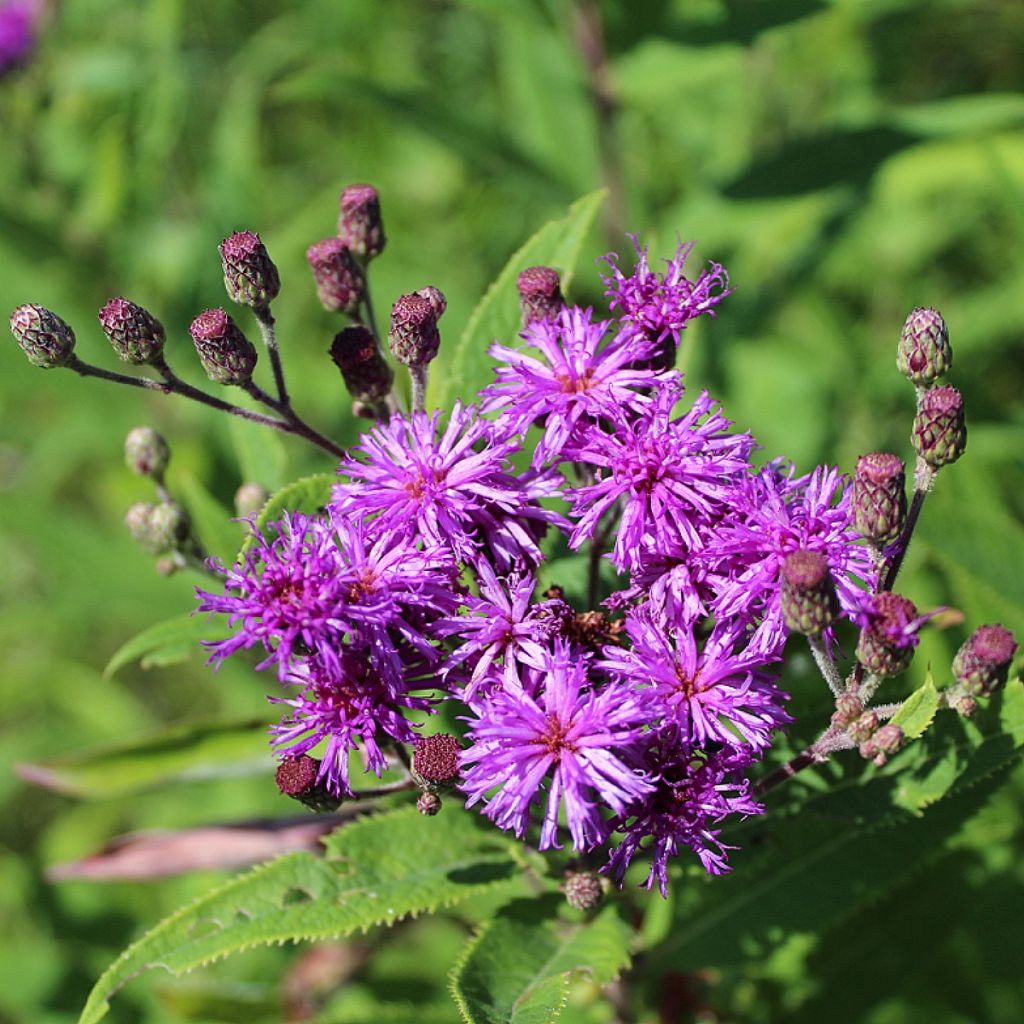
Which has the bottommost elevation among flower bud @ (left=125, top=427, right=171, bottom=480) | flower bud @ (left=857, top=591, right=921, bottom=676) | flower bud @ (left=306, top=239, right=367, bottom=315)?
flower bud @ (left=857, top=591, right=921, bottom=676)

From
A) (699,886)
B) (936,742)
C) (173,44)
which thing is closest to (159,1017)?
(699,886)

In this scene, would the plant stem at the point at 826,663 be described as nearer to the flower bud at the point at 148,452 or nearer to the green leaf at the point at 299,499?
the green leaf at the point at 299,499

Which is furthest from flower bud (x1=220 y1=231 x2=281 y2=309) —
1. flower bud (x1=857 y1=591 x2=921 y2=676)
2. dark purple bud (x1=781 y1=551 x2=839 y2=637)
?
flower bud (x1=857 y1=591 x2=921 y2=676)

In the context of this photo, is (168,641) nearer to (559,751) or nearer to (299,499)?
(299,499)

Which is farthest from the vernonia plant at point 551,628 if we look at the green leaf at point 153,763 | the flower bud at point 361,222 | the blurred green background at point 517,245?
the green leaf at point 153,763

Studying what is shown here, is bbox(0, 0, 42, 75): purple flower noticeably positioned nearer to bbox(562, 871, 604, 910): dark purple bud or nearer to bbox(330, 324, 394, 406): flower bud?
bbox(330, 324, 394, 406): flower bud

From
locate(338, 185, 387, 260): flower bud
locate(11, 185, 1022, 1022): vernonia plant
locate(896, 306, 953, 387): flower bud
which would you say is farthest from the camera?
locate(338, 185, 387, 260): flower bud

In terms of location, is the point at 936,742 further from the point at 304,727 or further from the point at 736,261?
the point at 736,261

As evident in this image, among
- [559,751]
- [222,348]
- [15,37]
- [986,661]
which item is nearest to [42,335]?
[222,348]
